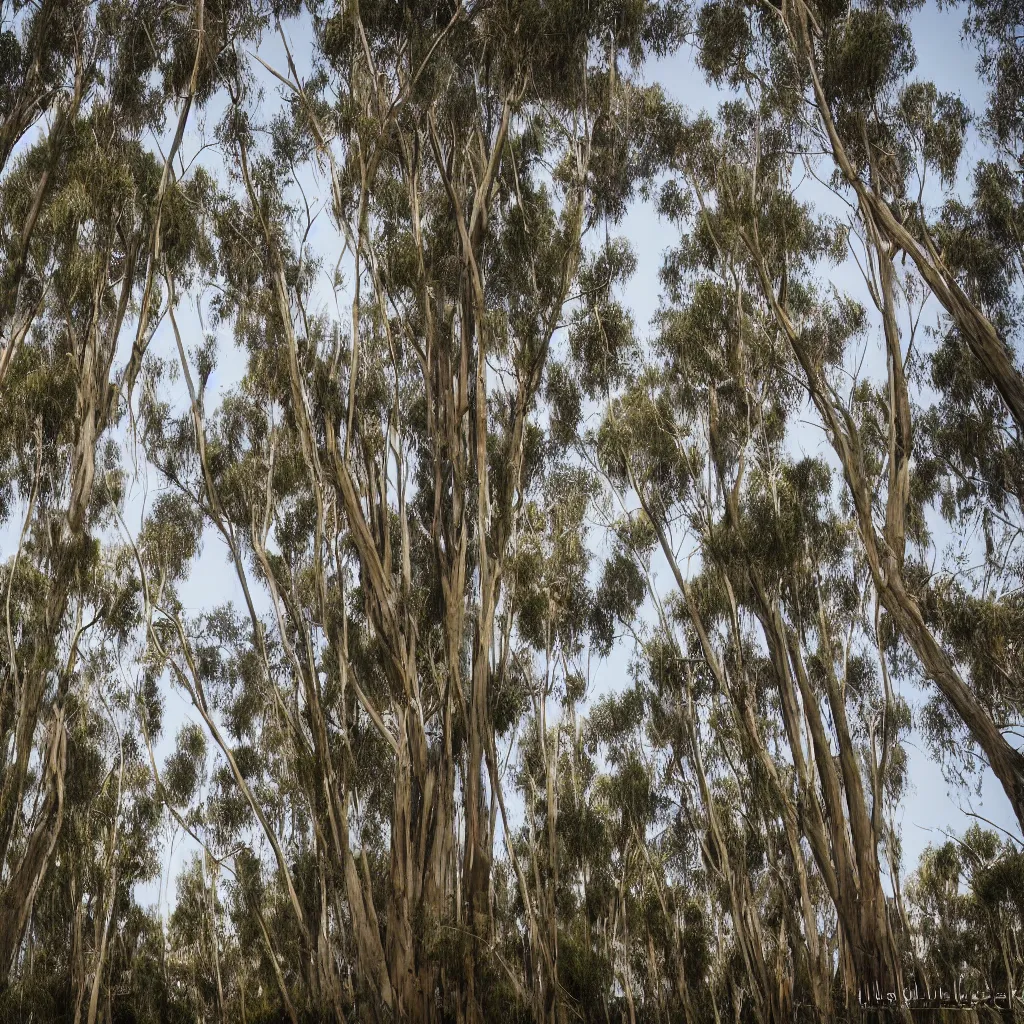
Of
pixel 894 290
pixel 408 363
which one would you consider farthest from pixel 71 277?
pixel 894 290

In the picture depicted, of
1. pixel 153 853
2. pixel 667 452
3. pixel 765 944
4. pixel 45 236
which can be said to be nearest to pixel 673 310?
pixel 667 452

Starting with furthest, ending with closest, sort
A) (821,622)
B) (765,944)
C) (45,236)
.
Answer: (765,944) < (821,622) < (45,236)

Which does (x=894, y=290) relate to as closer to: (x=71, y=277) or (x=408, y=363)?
(x=408, y=363)

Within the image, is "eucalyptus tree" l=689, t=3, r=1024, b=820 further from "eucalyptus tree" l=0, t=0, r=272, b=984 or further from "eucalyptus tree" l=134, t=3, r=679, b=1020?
"eucalyptus tree" l=0, t=0, r=272, b=984

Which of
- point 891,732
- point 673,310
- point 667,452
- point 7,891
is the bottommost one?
point 7,891

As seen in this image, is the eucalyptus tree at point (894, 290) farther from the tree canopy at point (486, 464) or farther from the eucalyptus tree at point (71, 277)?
the eucalyptus tree at point (71, 277)

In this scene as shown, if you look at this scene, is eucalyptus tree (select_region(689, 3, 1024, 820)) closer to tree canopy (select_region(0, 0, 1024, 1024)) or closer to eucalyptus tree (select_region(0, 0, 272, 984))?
tree canopy (select_region(0, 0, 1024, 1024))

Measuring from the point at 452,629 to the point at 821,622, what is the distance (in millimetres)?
5672

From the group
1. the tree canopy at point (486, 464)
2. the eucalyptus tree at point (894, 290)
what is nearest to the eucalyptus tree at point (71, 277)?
the tree canopy at point (486, 464)

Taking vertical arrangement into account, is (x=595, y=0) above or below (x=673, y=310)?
above

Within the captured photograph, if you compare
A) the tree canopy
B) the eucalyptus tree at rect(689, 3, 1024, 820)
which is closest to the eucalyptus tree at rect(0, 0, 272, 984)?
the tree canopy

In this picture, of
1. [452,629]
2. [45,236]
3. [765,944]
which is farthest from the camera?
[765,944]

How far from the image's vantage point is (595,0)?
11031mm

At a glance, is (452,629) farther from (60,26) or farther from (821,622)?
(60,26)
